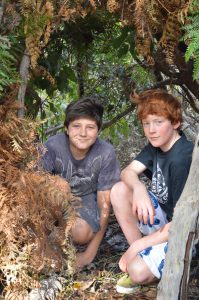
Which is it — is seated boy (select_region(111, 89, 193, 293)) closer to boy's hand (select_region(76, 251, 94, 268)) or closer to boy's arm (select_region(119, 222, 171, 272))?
boy's arm (select_region(119, 222, 171, 272))

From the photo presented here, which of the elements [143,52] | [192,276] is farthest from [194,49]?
[192,276]

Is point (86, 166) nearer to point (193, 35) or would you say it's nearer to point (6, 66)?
point (6, 66)

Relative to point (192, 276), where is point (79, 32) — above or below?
above

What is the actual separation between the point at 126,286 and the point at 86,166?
34.3 inches

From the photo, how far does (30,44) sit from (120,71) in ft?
7.77

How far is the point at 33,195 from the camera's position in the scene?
2.91 metres

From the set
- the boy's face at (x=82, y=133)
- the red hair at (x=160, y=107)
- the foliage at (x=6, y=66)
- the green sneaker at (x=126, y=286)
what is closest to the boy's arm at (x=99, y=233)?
the boy's face at (x=82, y=133)

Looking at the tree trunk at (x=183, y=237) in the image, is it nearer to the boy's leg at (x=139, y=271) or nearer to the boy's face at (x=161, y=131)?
the boy's leg at (x=139, y=271)

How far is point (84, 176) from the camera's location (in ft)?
12.1

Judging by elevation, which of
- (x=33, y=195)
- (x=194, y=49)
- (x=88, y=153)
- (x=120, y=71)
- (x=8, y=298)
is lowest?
(x=8, y=298)

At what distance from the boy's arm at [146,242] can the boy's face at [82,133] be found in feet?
2.52

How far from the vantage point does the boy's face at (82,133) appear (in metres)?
3.58

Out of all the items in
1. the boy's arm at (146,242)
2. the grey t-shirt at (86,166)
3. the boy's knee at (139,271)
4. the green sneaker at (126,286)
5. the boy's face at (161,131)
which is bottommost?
the green sneaker at (126,286)

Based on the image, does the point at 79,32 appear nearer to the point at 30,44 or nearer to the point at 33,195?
the point at 30,44
